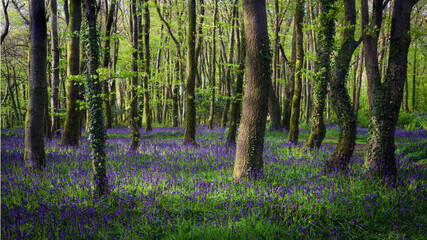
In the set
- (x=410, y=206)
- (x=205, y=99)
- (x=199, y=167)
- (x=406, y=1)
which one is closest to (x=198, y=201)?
(x=199, y=167)

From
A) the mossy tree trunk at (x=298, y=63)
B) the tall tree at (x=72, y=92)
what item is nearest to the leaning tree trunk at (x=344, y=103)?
the mossy tree trunk at (x=298, y=63)

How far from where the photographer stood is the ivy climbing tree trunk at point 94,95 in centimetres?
414

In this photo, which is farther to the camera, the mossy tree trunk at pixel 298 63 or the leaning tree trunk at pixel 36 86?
the mossy tree trunk at pixel 298 63

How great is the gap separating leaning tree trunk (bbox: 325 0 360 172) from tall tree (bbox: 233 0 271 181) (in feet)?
7.75

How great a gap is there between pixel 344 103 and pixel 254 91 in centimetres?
306

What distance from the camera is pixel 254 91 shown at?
5.22m

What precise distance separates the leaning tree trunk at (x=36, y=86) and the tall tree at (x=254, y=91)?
17.1 ft

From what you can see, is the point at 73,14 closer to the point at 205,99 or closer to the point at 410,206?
the point at 410,206

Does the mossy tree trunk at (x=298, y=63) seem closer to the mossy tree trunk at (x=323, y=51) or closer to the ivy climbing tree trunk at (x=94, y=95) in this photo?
the mossy tree trunk at (x=323, y=51)

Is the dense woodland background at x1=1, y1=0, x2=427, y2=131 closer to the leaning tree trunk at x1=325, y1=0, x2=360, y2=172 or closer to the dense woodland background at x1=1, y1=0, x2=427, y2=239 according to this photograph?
the leaning tree trunk at x1=325, y1=0, x2=360, y2=172

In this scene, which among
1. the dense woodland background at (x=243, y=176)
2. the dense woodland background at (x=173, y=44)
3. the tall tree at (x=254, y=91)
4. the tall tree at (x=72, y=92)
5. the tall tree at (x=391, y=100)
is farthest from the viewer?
the dense woodland background at (x=173, y=44)

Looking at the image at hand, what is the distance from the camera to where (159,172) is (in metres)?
6.02

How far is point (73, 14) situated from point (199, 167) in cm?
751

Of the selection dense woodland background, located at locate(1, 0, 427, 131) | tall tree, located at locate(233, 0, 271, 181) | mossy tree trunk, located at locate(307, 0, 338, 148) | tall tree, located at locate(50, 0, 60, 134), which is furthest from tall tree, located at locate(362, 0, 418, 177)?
tall tree, located at locate(50, 0, 60, 134)
